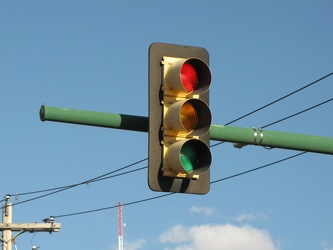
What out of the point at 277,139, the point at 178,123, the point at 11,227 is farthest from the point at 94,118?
the point at 11,227

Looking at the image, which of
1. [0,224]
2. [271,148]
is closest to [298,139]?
[271,148]

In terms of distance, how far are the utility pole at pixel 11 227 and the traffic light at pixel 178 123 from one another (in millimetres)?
27005

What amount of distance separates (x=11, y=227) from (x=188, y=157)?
27.9 metres

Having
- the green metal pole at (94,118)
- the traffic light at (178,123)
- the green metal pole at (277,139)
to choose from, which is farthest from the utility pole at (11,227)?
the traffic light at (178,123)

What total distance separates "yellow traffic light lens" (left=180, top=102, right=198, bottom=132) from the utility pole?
27.1 m

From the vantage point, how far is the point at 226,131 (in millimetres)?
9578

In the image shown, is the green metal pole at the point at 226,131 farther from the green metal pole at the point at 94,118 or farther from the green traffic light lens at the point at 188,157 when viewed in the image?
the green traffic light lens at the point at 188,157

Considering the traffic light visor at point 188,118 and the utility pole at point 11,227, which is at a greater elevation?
the utility pole at point 11,227

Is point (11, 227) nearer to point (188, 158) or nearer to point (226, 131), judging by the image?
point (226, 131)

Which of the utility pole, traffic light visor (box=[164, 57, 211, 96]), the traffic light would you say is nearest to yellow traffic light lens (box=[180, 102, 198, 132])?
the traffic light

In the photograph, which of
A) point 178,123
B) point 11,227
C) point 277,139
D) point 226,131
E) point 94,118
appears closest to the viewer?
point 178,123

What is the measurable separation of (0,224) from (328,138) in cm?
2683

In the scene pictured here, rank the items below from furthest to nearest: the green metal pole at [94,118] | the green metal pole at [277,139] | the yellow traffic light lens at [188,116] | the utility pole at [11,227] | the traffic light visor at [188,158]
Result: 1. the utility pole at [11,227]
2. the green metal pole at [277,139]
3. the green metal pole at [94,118]
4. the yellow traffic light lens at [188,116]
5. the traffic light visor at [188,158]

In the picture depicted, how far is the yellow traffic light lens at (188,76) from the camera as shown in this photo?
8812mm
